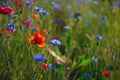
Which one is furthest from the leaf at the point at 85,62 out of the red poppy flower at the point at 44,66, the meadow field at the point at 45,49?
the red poppy flower at the point at 44,66

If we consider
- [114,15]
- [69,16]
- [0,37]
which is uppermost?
[0,37]

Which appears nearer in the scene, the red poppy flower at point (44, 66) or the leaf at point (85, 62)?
the red poppy flower at point (44, 66)

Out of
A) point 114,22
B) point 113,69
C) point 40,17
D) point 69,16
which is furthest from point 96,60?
point 69,16

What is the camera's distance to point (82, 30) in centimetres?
418

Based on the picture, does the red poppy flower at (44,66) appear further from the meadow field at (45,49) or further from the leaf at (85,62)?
the leaf at (85,62)

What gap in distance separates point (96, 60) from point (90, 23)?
1.86 meters

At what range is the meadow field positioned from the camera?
2064mm

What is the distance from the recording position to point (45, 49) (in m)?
2.12

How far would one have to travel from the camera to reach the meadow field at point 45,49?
206 cm

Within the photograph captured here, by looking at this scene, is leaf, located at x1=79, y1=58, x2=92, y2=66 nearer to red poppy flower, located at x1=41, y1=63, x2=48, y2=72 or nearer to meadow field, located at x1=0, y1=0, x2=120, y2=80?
meadow field, located at x1=0, y1=0, x2=120, y2=80

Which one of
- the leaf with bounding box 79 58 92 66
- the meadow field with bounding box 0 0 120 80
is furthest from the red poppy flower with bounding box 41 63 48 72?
the leaf with bounding box 79 58 92 66

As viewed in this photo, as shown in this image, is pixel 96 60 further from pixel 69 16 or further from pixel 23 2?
pixel 69 16

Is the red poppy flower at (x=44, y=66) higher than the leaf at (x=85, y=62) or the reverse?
higher

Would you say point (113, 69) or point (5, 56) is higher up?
point (5, 56)
